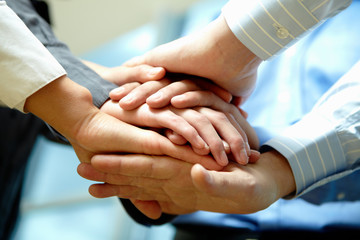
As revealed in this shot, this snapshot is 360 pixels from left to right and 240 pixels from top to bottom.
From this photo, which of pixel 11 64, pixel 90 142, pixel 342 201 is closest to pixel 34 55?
pixel 11 64

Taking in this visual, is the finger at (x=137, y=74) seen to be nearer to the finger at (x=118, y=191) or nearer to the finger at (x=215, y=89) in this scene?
the finger at (x=215, y=89)

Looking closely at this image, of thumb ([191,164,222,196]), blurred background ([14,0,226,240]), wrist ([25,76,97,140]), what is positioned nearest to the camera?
thumb ([191,164,222,196])

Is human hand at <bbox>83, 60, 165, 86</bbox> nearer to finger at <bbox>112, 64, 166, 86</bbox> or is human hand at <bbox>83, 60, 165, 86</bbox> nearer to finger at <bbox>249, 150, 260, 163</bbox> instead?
finger at <bbox>112, 64, 166, 86</bbox>

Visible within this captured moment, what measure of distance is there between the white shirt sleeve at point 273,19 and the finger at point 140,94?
147 mm

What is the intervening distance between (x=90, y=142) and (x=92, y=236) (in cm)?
121

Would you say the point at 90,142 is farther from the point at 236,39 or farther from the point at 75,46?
the point at 75,46

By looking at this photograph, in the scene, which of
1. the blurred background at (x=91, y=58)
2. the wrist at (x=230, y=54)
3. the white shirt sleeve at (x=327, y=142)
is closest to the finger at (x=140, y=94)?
the wrist at (x=230, y=54)

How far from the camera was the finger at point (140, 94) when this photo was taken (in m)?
0.50

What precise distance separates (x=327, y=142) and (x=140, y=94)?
1.00 ft

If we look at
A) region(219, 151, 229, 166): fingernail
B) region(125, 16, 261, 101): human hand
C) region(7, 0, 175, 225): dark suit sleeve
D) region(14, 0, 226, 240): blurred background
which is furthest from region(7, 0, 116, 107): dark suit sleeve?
region(14, 0, 226, 240): blurred background

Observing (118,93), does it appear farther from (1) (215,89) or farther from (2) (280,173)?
(2) (280,173)

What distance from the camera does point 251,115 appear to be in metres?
0.76

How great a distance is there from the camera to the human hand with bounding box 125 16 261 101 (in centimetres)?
49

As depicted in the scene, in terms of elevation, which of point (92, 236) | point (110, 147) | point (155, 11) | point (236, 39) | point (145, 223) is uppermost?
point (236, 39)
